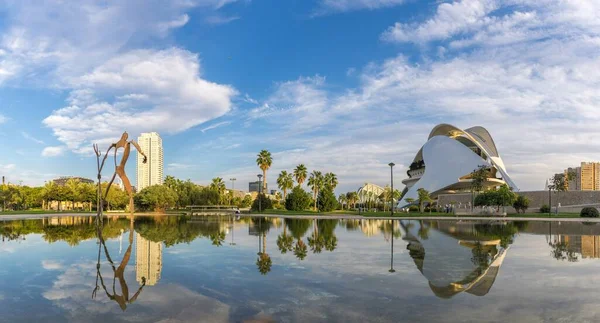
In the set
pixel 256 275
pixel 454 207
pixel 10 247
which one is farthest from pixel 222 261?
pixel 454 207

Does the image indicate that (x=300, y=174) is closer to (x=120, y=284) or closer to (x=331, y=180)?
(x=331, y=180)

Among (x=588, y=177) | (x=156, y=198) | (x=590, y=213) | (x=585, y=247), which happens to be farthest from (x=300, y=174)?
(x=588, y=177)

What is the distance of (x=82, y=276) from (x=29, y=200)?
258 feet

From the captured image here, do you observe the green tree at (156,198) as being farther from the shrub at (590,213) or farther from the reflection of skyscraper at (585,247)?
the reflection of skyscraper at (585,247)

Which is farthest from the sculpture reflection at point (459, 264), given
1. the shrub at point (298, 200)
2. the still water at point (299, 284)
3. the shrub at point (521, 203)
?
the shrub at point (298, 200)

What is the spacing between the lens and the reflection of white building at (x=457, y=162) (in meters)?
73.8

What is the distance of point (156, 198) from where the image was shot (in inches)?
2539

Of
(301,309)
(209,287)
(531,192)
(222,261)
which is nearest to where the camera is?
(301,309)

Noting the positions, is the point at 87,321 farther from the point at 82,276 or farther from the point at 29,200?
the point at 29,200

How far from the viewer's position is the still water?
6.94 m

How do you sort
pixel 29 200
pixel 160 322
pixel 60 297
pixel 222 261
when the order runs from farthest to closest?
pixel 29 200, pixel 222 261, pixel 60 297, pixel 160 322

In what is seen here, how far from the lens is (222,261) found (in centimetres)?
1253

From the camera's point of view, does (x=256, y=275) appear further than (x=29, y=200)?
No

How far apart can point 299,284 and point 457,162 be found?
72.2 m
